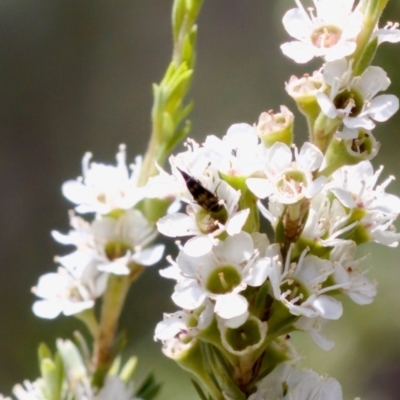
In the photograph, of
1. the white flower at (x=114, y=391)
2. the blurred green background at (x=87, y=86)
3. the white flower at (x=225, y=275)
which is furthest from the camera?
the blurred green background at (x=87, y=86)

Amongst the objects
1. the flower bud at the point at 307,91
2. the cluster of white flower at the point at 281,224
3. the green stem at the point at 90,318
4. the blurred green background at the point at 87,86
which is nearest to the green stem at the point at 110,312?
the green stem at the point at 90,318

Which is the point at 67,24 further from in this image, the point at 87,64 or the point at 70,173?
the point at 70,173

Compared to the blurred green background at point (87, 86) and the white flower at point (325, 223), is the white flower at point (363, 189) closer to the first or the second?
the white flower at point (325, 223)

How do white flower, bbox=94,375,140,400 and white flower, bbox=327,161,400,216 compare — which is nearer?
white flower, bbox=327,161,400,216

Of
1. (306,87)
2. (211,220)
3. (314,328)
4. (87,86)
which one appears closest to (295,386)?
(314,328)

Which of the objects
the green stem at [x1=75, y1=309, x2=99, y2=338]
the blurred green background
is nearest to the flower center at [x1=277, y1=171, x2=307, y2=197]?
the green stem at [x1=75, y1=309, x2=99, y2=338]

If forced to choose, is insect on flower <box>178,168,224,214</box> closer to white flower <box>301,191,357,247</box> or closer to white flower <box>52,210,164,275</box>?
white flower <box>301,191,357,247</box>

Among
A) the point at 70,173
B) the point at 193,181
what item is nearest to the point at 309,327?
the point at 193,181

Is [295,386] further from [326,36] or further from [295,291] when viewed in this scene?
[326,36]
